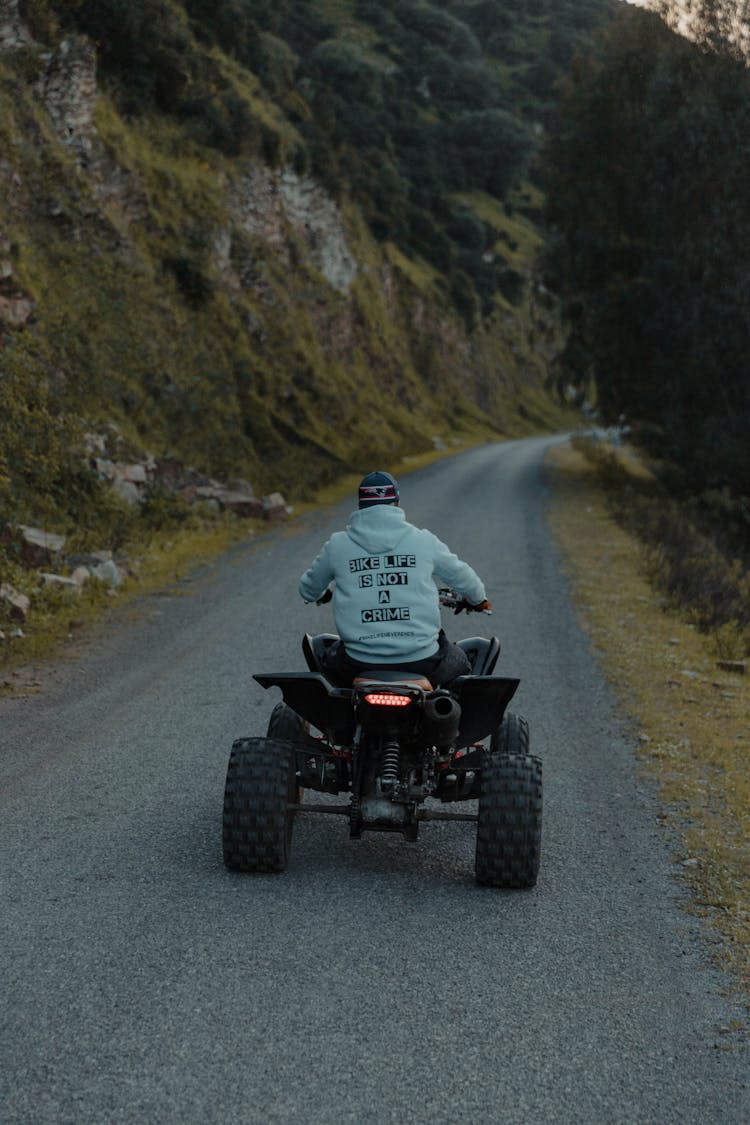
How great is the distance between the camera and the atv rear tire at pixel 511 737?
6.81 m

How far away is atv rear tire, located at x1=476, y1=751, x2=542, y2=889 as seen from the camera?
18.6 feet

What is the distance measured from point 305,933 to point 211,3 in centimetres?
4246

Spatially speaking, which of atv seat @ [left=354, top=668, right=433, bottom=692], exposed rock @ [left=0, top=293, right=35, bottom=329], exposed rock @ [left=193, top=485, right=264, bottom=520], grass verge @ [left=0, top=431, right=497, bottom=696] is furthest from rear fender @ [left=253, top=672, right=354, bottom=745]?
exposed rock @ [left=193, top=485, right=264, bottom=520]

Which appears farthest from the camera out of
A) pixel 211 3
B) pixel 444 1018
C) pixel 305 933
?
pixel 211 3

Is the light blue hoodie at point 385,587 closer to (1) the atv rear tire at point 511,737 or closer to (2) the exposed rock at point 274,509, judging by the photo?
(1) the atv rear tire at point 511,737

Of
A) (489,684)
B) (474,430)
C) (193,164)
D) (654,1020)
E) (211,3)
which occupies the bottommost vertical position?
(474,430)

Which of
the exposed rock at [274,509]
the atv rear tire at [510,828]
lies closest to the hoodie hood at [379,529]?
the atv rear tire at [510,828]

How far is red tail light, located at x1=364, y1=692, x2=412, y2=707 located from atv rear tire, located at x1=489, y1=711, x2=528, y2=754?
1.37m

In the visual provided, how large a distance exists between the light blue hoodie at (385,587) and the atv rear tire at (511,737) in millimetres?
966

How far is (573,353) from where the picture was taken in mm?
35500

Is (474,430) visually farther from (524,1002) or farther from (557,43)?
(557,43)

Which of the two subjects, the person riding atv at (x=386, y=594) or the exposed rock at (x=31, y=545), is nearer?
the person riding atv at (x=386, y=594)

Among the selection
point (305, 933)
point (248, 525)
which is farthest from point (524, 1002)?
point (248, 525)

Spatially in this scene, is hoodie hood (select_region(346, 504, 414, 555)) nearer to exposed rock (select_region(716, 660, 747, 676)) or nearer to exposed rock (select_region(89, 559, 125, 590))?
exposed rock (select_region(716, 660, 747, 676))
